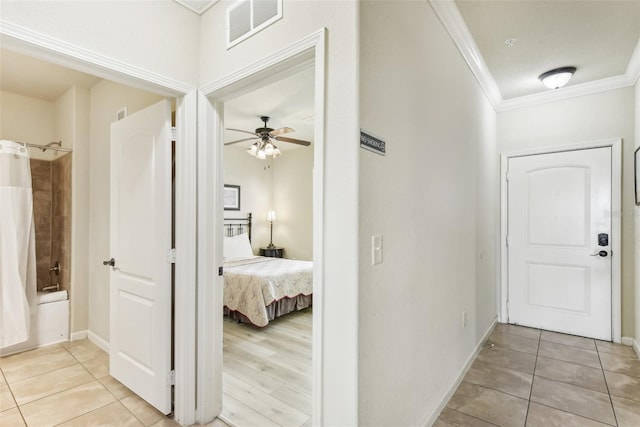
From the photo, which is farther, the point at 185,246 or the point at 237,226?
the point at 237,226

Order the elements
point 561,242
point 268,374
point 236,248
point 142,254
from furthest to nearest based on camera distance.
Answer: point 236,248 → point 561,242 → point 268,374 → point 142,254

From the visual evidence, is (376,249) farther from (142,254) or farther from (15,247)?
(15,247)

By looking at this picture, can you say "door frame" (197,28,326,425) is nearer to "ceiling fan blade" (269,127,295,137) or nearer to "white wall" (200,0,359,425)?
"white wall" (200,0,359,425)

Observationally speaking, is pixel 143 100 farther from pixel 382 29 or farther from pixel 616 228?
pixel 616 228

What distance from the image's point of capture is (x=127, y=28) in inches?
68.0

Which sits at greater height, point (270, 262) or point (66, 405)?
point (270, 262)

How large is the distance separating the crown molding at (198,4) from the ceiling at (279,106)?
905mm

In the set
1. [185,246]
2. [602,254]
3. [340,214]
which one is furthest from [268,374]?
[602,254]

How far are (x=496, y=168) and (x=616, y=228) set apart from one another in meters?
1.28

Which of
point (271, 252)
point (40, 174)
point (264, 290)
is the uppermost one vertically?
point (40, 174)

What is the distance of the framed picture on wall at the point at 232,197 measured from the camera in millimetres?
5953

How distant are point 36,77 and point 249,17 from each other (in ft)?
9.00

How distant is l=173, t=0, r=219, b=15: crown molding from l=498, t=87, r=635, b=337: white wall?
352cm

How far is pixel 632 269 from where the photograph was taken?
10.3 ft
